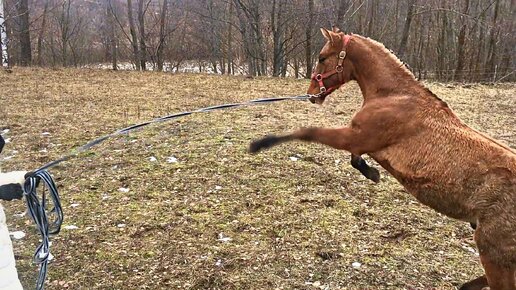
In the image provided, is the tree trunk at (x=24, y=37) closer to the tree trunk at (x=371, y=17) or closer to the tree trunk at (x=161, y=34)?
the tree trunk at (x=161, y=34)

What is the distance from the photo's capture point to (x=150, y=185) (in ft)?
17.2

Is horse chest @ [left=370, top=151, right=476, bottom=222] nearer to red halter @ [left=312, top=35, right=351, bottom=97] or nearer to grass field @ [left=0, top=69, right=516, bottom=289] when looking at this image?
red halter @ [left=312, top=35, right=351, bottom=97]

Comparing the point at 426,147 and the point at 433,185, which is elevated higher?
the point at 426,147

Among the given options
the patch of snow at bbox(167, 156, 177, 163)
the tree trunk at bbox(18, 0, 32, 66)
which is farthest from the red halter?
the tree trunk at bbox(18, 0, 32, 66)

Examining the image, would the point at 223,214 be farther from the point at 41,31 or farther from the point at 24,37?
the point at 41,31

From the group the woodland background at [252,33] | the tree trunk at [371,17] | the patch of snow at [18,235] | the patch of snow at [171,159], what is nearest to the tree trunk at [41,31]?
the woodland background at [252,33]

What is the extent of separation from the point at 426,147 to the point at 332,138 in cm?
59

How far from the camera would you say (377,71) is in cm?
330

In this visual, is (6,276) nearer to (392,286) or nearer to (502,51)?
(392,286)

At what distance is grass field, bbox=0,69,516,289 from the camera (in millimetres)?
3686

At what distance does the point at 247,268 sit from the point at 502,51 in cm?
1933

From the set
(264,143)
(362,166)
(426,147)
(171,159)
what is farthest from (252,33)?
(426,147)

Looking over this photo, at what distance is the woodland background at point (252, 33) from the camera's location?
16.8 m

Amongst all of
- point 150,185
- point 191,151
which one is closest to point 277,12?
point 191,151
